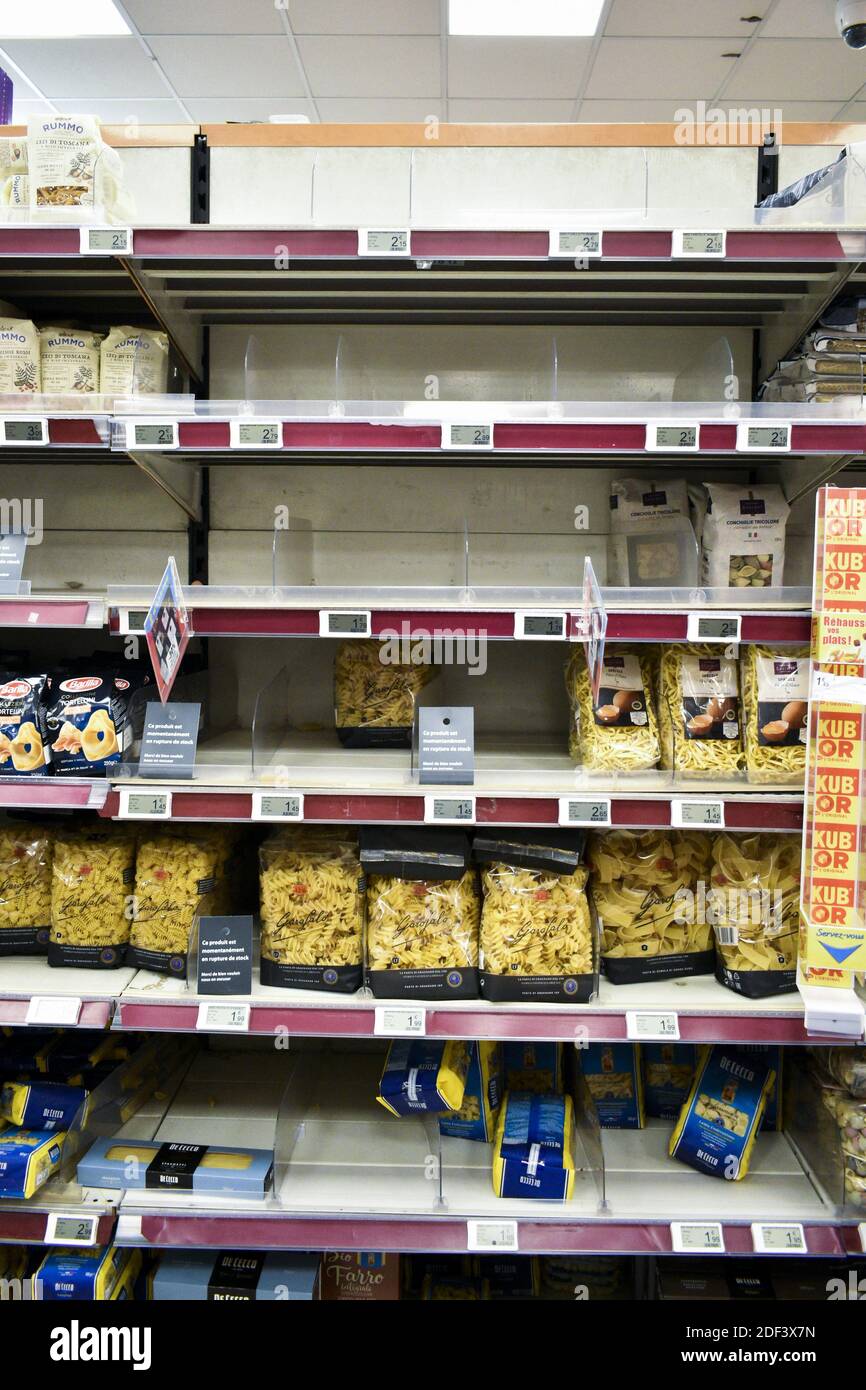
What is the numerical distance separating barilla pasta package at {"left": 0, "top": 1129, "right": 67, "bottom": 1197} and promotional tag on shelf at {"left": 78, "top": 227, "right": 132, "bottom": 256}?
70.3 inches

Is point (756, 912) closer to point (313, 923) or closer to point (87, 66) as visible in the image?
point (313, 923)

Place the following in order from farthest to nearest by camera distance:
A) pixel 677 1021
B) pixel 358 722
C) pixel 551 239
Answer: pixel 358 722
pixel 677 1021
pixel 551 239

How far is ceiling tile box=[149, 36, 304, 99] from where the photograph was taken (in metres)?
4.06

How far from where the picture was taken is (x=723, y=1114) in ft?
6.27

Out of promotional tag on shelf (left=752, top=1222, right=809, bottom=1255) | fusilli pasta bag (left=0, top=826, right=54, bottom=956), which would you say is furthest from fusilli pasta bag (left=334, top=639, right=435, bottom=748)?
promotional tag on shelf (left=752, top=1222, right=809, bottom=1255)

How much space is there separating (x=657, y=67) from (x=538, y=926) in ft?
13.9

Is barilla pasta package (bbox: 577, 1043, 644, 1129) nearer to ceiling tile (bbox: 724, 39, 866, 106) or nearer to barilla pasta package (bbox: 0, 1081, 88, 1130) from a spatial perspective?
barilla pasta package (bbox: 0, 1081, 88, 1130)

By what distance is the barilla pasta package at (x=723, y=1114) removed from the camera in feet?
6.16

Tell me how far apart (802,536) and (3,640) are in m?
2.11

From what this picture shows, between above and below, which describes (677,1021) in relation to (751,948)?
below

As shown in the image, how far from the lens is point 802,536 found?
2.18 metres
